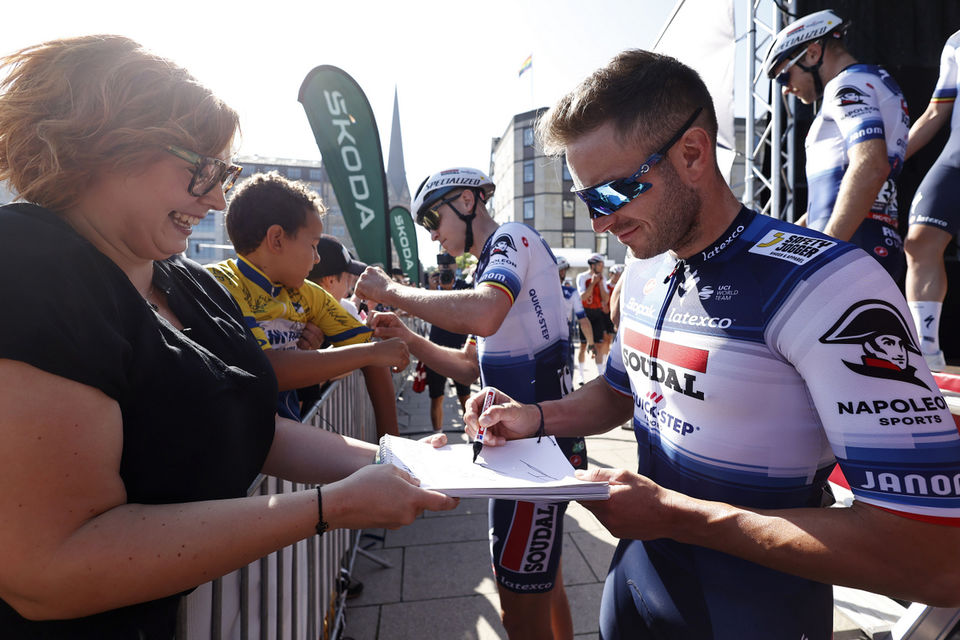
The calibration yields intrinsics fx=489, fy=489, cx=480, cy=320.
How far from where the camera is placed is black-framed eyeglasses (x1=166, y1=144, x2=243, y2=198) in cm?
125

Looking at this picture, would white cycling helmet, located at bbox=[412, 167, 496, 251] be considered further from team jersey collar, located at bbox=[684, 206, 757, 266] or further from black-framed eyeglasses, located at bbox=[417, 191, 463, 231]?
team jersey collar, located at bbox=[684, 206, 757, 266]

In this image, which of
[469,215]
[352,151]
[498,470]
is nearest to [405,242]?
[352,151]

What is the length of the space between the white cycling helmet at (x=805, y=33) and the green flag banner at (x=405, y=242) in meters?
8.54

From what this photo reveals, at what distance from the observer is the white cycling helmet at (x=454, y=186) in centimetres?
298

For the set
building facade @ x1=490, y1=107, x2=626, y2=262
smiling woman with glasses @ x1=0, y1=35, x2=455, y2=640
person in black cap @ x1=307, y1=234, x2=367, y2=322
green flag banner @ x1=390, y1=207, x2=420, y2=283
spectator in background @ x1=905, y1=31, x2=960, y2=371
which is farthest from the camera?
building facade @ x1=490, y1=107, x2=626, y2=262

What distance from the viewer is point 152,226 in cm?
122

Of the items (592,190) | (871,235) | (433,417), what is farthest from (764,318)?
(433,417)

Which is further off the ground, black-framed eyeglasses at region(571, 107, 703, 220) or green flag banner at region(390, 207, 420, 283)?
black-framed eyeglasses at region(571, 107, 703, 220)

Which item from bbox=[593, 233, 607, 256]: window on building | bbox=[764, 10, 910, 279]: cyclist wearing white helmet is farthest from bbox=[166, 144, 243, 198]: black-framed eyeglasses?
bbox=[593, 233, 607, 256]: window on building

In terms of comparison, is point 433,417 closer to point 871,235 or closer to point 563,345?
point 563,345

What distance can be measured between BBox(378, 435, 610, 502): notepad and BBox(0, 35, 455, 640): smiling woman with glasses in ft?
0.36

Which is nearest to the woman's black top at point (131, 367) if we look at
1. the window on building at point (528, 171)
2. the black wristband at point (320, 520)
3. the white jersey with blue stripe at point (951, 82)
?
the black wristband at point (320, 520)

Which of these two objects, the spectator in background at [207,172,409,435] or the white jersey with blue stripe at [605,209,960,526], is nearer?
the white jersey with blue stripe at [605,209,960,526]

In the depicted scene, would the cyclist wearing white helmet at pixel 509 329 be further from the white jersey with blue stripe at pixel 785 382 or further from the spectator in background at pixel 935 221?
the spectator in background at pixel 935 221
